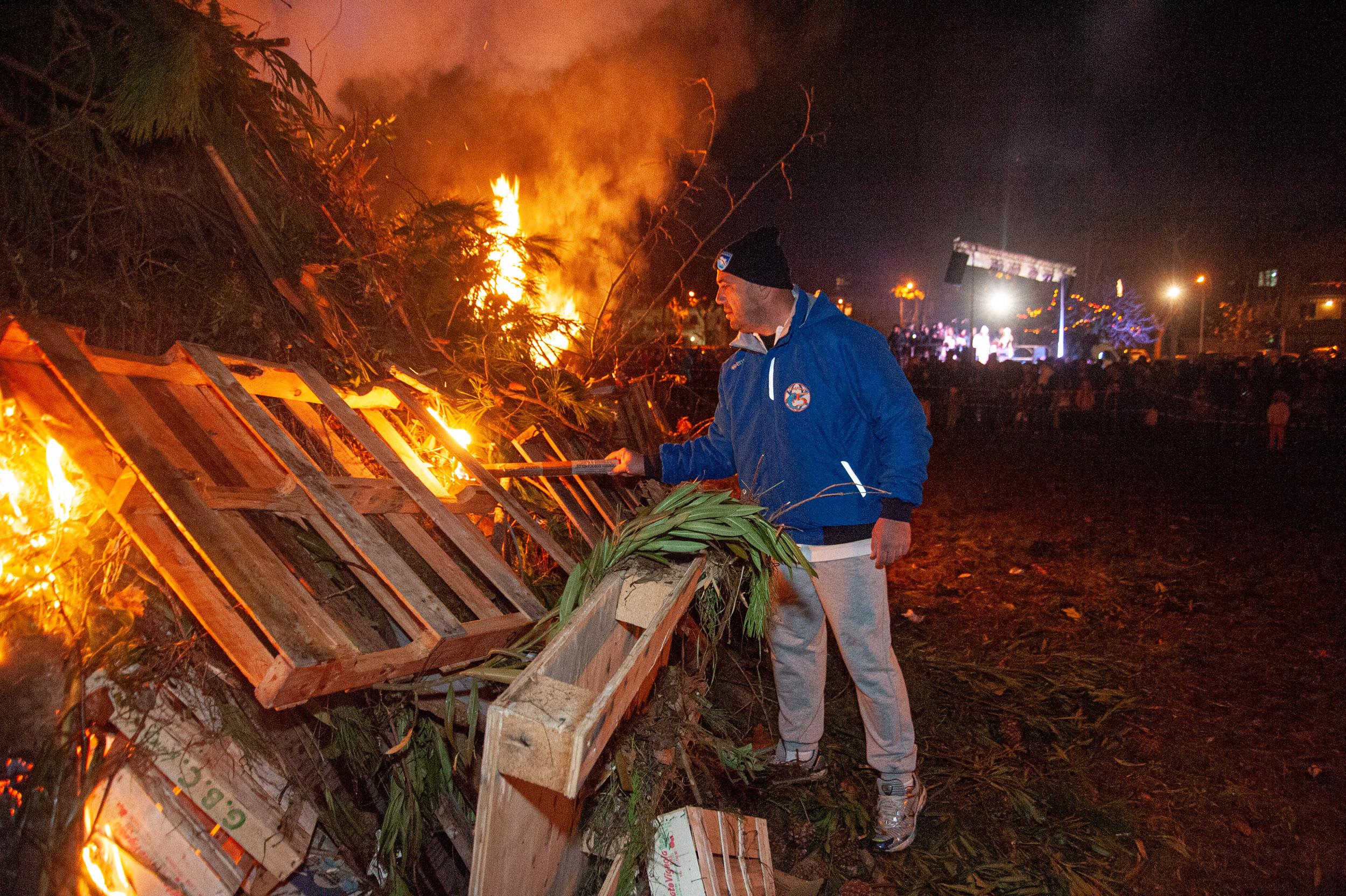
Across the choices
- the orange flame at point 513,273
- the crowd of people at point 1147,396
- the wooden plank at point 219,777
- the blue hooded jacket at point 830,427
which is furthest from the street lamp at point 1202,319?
the wooden plank at point 219,777

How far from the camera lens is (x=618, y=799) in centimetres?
220

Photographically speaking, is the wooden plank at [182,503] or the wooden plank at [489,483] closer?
the wooden plank at [182,503]

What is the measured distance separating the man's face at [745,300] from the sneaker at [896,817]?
6.78 ft

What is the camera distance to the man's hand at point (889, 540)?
9.07 feet

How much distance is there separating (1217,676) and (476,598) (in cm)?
461

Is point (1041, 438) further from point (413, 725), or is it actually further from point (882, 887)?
point (413, 725)

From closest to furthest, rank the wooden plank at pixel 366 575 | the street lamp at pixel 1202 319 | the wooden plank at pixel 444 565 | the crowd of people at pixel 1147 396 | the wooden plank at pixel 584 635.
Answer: the wooden plank at pixel 584 635 → the wooden plank at pixel 366 575 → the wooden plank at pixel 444 565 → the crowd of people at pixel 1147 396 → the street lamp at pixel 1202 319

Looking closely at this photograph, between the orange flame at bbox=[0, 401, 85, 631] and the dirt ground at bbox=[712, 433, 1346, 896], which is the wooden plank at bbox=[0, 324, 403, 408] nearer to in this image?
the orange flame at bbox=[0, 401, 85, 631]

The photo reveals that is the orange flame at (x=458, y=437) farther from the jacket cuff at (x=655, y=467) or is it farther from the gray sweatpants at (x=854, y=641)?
the gray sweatpants at (x=854, y=641)

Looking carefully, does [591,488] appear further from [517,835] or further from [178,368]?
[517,835]

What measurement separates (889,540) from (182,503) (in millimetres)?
2463

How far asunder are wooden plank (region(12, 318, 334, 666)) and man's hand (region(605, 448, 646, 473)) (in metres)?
1.57

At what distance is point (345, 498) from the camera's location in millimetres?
2809

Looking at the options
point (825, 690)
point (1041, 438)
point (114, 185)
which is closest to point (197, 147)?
point (114, 185)
